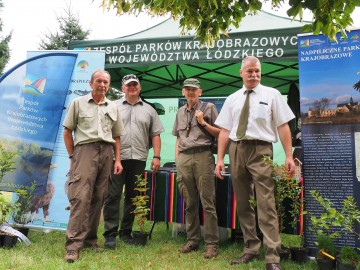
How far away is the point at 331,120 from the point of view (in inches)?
125

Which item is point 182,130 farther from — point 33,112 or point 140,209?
point 33,112

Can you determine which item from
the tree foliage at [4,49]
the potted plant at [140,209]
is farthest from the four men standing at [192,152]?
the tree foliage at [4,49]

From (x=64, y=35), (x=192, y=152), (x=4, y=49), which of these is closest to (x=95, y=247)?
(x=192, y=152)

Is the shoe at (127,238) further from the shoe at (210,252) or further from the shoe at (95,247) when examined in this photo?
the shoe at (210,252)

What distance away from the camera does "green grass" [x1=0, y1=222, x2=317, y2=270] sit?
10.0ft

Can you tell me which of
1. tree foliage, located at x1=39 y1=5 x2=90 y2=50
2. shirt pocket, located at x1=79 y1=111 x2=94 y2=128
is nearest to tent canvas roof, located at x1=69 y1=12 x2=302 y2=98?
shirt pocket, located at x1=79 y1=111 x2=94 y2=128

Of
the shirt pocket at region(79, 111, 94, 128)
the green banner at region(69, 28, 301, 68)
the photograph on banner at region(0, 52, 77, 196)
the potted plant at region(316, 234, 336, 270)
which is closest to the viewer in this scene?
the potted plant at region(316, 234, 336, 270)

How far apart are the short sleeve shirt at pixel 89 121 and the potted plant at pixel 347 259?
2146mm

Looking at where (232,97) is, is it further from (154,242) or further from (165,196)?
(154,242)

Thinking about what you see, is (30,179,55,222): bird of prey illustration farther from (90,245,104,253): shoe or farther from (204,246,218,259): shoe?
(204,246,218,259): shoe

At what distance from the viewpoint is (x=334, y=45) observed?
10.5 feet

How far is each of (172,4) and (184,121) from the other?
3.75 ft

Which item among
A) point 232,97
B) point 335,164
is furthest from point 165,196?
point 335,164

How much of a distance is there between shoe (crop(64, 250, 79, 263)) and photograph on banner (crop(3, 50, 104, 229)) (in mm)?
1019
